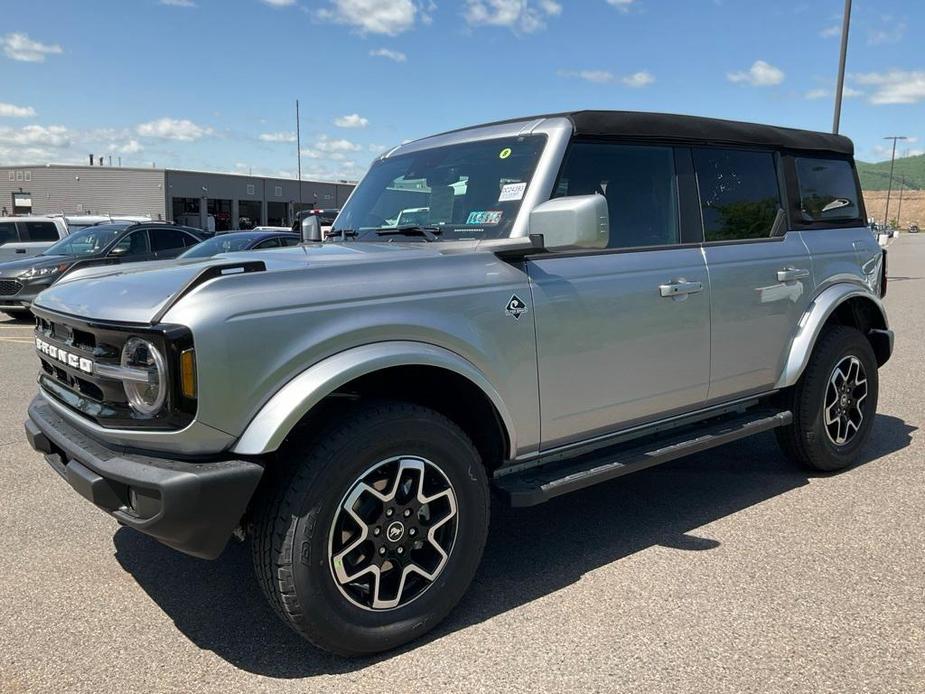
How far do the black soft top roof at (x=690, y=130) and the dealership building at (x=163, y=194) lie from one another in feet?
179

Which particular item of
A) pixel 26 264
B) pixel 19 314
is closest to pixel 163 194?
pixel 19 314

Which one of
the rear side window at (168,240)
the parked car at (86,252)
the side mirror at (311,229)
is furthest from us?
the rear side window at (168,240)

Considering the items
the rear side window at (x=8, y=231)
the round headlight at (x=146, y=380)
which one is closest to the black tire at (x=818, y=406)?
the round headlight at (x=146, y=380)

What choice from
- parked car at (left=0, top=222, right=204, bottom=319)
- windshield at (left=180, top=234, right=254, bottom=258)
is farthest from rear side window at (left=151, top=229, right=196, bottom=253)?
windshield at (left=180, top=234, right=254, bottom=258)

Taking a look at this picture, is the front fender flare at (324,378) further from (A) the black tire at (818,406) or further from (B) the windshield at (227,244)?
(B) the windshield at (227,244)

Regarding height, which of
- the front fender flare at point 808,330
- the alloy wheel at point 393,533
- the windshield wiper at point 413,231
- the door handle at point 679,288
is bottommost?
the alloy wheel at point 393,533

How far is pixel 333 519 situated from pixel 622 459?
1472 mm

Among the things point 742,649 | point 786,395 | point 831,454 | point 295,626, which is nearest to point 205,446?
point 295,626

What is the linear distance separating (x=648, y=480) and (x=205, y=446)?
305 centimetres

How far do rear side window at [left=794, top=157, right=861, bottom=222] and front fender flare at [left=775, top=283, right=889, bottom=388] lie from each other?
48cm

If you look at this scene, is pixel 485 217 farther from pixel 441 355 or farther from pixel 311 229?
pixel 311 229

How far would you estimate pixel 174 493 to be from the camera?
2326 millimetres

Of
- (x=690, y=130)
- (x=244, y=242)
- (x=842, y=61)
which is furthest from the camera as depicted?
(x=842, y=61)

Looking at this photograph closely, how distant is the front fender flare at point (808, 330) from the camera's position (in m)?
4.33
